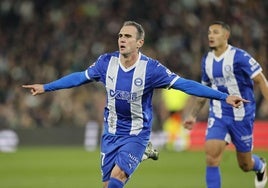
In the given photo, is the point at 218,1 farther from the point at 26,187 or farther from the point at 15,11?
the point at 26,187

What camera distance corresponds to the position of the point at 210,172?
10055 mm

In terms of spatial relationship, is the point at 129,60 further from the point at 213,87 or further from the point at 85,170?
the point at 85,170

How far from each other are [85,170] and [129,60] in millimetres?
6598

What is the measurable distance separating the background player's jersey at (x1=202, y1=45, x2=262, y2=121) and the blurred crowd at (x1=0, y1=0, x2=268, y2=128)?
32.8 ft

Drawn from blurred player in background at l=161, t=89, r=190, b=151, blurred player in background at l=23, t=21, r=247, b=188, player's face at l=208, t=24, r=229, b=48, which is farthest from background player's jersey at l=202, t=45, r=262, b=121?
blurred player in background at l=161, t=89, r=190, b=151

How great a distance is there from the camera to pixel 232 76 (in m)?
10.4

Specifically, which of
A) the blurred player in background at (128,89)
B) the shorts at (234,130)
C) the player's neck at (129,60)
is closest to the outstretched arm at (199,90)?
the blurred player in background at (128,89)

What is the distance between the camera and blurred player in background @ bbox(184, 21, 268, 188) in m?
10.3

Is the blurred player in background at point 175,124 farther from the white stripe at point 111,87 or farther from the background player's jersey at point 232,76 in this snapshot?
the white stripe at point 111,87

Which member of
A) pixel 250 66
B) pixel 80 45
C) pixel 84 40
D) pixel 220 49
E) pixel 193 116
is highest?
pixel 84 40

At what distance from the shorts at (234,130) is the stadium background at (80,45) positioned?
8.28 meters

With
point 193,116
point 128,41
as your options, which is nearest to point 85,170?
point 193,116

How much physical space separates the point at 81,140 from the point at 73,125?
44 centimetres

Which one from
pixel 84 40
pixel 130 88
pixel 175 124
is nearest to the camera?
pixel 130 88
